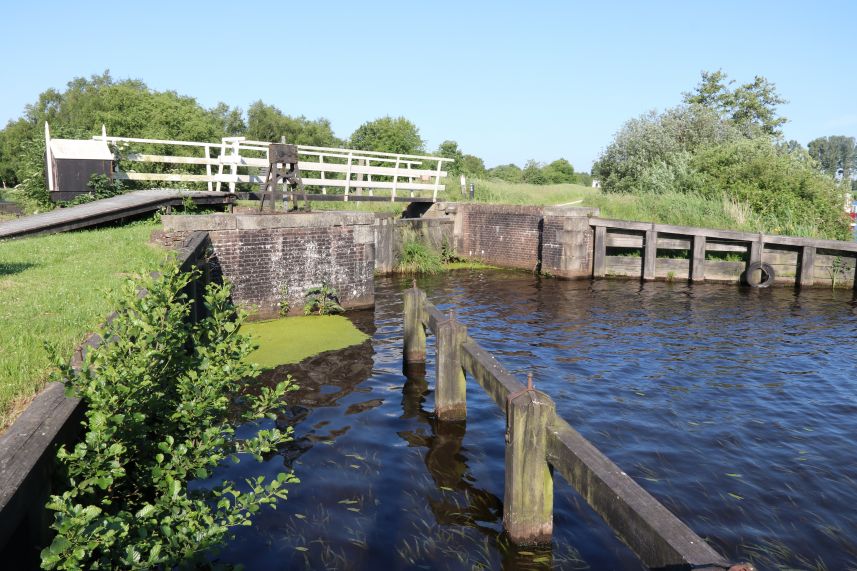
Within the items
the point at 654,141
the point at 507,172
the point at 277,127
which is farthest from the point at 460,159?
the point at 654,141

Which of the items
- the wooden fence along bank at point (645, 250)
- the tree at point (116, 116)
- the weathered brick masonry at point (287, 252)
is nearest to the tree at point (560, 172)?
the tree at point (116, 116)

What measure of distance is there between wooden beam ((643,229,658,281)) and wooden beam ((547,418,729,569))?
14.5m

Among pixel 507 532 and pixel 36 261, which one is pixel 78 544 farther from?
pixel 36 261

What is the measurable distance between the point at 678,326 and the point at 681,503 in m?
7.41

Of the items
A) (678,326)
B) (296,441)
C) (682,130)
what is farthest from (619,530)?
(682,130)

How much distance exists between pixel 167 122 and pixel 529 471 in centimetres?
3964

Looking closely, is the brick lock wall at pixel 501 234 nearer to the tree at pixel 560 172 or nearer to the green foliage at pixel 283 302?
the green foliage at pixel 283 302

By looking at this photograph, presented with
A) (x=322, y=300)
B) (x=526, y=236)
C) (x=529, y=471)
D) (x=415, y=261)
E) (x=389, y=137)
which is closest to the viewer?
(x=529, y=471)

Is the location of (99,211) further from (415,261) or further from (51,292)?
(415,261)

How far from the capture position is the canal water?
4.93 m

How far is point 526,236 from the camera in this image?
19.9 meters

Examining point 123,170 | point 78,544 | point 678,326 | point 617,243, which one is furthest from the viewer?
point 617,243

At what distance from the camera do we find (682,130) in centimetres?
2912

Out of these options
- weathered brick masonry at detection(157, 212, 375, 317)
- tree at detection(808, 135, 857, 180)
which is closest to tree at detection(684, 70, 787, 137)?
weathered brick masonry at detection(157, 212, 375, 317)
